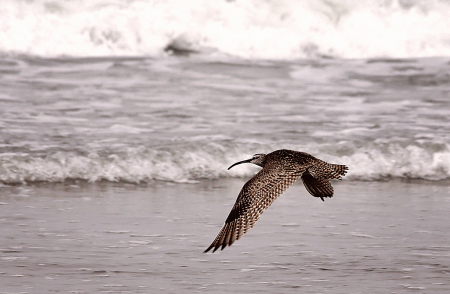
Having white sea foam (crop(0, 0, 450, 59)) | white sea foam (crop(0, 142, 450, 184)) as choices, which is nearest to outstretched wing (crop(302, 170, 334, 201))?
white sea foam (crop(0, 142, 450, 184))

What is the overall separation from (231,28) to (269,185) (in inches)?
332

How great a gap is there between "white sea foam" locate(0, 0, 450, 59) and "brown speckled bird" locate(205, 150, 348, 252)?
21.8ft

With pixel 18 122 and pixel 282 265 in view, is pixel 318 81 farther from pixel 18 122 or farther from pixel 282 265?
pixel 282 265

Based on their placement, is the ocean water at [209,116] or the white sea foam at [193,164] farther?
the ocean water at [209,116]

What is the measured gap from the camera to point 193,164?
24.9 feet

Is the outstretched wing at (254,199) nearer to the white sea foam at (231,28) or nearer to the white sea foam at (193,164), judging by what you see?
the white sea foam at (193,164)

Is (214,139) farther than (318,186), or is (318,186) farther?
(214,139)

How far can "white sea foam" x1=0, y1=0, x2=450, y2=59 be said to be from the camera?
39.7 feet

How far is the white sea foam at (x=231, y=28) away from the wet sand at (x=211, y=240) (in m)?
5.53

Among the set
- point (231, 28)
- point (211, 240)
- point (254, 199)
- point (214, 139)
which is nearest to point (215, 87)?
point (214, 139)

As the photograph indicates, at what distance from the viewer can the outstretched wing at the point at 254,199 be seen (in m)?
4.35

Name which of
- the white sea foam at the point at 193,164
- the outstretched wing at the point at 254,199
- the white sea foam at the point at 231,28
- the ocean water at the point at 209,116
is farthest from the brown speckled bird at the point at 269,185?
the white sea foam at the point at 231,28

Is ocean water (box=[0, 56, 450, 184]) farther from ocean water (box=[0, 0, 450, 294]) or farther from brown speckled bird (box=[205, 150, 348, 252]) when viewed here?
brown speckled bird (box=[205, 150, 348, 252])

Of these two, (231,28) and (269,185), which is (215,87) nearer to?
(231,28)
